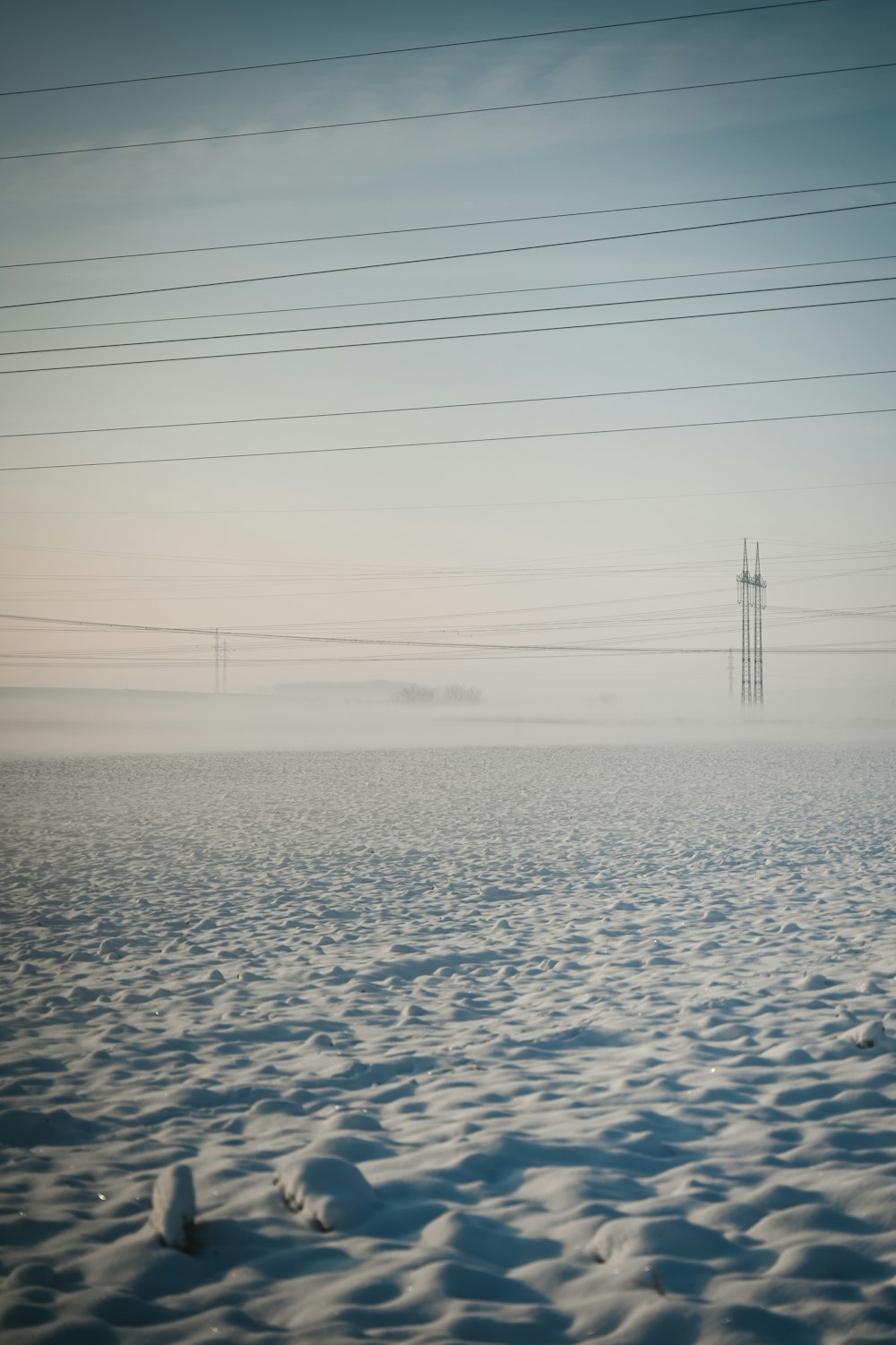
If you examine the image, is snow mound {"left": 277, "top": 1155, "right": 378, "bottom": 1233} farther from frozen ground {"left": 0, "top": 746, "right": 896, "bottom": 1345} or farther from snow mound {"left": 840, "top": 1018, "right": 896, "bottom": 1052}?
snow mound {"left": 840, "top": 1018, "right": 896, "bottom": 1052}

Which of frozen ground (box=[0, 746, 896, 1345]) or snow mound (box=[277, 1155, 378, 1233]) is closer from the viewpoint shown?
frozen ground (box=[0, 746, 896, 1345])

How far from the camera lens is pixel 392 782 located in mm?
27859

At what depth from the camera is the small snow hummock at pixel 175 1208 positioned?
400 centimetres

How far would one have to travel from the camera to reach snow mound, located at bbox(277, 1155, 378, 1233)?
4.20m

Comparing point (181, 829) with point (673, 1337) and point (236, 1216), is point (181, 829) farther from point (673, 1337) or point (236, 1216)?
point (673, 1337)

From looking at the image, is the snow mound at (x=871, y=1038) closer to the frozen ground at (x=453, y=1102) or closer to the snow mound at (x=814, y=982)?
the frozen ground at (x=453, y=1102)

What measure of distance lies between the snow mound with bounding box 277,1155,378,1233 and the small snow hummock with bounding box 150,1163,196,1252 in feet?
1.59

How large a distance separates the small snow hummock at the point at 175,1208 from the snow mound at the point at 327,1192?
484 millimetres

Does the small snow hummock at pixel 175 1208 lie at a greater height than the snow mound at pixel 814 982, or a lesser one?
greater

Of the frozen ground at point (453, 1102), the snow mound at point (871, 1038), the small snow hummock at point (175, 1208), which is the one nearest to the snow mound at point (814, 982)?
the frozen ground at point (453, 1102)

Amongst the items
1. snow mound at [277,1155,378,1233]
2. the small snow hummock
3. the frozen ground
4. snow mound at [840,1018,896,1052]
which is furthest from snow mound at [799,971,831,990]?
the small snow hummock

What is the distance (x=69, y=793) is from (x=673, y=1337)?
80.9ft

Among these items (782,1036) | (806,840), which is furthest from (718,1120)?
(806,840)

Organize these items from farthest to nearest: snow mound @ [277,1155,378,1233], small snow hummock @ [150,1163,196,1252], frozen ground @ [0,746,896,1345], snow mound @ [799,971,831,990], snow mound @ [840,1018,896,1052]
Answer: snow mound @ [799,971,831,990]
snow mound @ [840,1018,896,1052]
snow mound @ [277,1155,378,1233]
small snow hummock @ [150,1163,196,1252]
frozen ground @ [0,746,896,1345]
